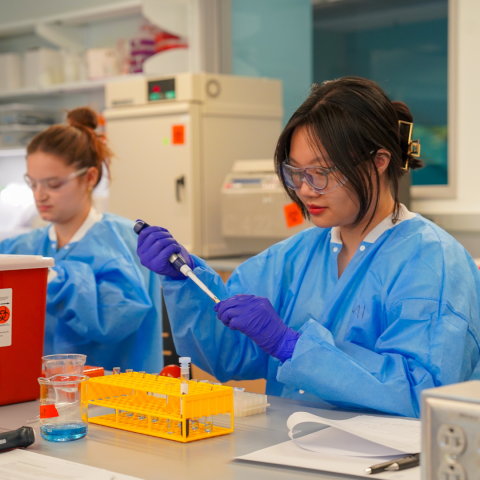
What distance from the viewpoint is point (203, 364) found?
162 centimetres

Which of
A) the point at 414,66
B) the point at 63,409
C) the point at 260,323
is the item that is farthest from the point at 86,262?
the point at 414,66

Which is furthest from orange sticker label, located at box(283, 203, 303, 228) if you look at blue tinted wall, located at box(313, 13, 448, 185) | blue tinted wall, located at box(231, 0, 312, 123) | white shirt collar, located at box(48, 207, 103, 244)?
white shirt collar, located at box(48, 207, 103, 244)

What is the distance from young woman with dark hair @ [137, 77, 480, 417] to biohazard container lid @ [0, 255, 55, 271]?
0.68 feet

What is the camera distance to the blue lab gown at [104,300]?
6.45 ft

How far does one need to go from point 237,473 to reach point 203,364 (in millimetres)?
702

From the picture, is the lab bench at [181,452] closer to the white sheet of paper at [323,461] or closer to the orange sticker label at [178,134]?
the white sheet of paper at [323,461]

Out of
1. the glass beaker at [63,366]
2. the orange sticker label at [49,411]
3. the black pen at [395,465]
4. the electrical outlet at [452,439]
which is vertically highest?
the electrical outlet at [452,439]

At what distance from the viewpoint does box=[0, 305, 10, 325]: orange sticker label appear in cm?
133

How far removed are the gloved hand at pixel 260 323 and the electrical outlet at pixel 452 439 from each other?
69 cm

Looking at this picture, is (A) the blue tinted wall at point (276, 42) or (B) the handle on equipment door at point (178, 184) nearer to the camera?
(B) the handle on equipment door at point (178, 184)

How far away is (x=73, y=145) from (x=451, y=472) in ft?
6.11

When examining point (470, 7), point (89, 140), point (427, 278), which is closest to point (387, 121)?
point (427, 278)

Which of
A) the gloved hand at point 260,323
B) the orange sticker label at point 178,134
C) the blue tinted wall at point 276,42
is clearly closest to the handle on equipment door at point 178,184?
the orange sticker label at point 178,134

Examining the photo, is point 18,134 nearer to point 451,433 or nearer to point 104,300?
point 104,300
